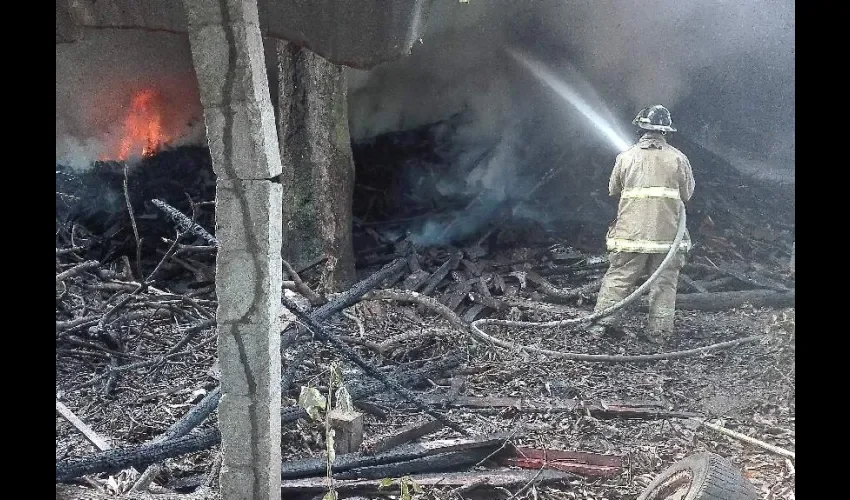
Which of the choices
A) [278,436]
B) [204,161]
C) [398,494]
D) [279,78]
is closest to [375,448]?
[398,494]

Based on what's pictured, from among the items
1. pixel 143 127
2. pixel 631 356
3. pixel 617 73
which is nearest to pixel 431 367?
pixel 631 356

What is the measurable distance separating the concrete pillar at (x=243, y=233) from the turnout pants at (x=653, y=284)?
5.19 feet

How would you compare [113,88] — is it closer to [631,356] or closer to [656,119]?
[656,119]

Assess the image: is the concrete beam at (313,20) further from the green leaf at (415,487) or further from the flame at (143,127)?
the green leaf at (415,487)

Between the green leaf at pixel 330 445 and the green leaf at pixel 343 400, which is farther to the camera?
the green leaf at pixel 343 400

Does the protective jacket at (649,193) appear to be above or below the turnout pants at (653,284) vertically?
above

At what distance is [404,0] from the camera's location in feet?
11.4

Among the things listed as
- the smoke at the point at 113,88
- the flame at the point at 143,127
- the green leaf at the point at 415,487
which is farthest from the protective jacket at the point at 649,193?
the flame at the point at 143,127

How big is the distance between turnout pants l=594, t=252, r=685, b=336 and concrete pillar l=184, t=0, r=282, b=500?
158 centimetres

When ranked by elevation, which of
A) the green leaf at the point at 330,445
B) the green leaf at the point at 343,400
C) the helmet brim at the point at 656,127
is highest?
the helmet brim at the point at 656,127

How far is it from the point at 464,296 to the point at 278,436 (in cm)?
145

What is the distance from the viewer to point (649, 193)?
2748 mm

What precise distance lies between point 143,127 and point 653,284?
4.78 m

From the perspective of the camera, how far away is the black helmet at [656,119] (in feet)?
9.18
